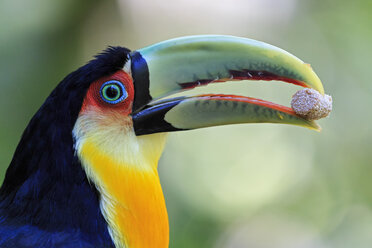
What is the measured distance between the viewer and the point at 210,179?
25.4ft

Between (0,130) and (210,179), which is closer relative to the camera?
(0,130)

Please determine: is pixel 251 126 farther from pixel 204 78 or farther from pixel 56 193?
pixel 56 193

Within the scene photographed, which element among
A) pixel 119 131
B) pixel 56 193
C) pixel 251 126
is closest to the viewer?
pixel 56 193

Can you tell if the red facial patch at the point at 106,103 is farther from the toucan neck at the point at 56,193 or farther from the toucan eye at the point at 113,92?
the toucan neck at the point at 56,193

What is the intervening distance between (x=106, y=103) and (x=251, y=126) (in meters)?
5.88

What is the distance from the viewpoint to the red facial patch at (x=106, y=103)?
2576 millimetres

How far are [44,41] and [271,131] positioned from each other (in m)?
3.84

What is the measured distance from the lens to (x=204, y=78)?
8.63ft

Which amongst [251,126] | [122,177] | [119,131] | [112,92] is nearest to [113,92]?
[112,92]

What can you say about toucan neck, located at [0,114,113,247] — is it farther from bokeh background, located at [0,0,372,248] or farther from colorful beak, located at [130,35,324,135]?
bokeh background, located at [0,0,372,248]

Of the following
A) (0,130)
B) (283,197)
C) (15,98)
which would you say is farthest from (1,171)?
(283,197)

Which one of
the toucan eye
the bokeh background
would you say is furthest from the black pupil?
the bokeh background

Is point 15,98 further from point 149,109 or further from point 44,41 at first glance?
point 149,109

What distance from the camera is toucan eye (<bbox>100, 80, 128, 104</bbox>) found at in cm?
261
